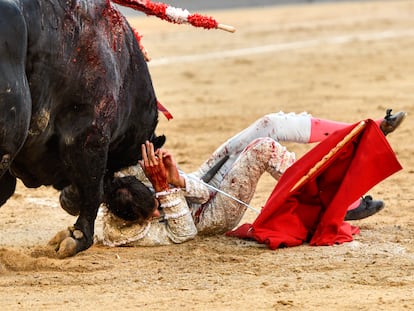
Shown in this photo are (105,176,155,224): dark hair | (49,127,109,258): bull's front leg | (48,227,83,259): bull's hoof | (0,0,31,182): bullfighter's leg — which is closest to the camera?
(0,0,31,182): bullfighter's leg

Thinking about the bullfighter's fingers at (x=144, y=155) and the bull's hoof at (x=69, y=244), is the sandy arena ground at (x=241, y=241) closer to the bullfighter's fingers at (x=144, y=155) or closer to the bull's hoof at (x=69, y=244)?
the bull's hoof at (x=69, y=244)

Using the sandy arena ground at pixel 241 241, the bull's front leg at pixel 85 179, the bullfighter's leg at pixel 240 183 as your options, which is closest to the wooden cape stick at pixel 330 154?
the bullfighter's leg at pixel 240 183

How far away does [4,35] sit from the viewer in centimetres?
479

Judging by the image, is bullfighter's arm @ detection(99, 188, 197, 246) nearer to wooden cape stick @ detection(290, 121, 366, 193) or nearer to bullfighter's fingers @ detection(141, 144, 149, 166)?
bullfighter's fingers @ detection(141, 144, 149, 166)

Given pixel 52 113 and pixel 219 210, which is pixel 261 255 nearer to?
pixel 219 210

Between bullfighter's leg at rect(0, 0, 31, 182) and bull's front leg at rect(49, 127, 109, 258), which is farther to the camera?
bull's front leg at rect(49, 127, 109, 258)

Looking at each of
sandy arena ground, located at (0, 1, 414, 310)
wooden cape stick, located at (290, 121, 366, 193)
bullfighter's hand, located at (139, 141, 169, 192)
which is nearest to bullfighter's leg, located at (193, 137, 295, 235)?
sandy arena ground, located at (0, 1, 414, 310)

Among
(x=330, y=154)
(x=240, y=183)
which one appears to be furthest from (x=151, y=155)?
(x=330, y=154)

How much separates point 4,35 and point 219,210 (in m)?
1.83

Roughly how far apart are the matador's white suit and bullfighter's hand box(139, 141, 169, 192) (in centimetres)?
5

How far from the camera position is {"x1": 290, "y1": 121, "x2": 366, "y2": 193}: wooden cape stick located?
5.97 meters

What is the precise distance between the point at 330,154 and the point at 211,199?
0.70 m

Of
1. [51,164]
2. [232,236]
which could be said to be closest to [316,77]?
[232,236]

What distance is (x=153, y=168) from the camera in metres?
5.90
